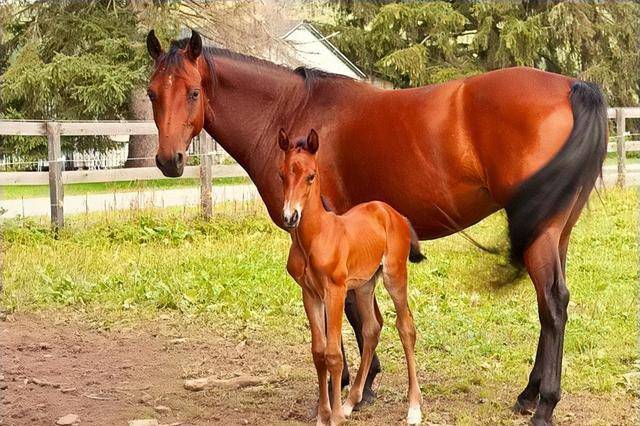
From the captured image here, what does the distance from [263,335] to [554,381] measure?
107 inches

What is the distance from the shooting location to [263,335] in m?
6.41

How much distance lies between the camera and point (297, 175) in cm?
380

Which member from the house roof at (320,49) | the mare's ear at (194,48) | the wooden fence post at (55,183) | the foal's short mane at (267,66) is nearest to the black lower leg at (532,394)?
the foal's short mane at (267,66)

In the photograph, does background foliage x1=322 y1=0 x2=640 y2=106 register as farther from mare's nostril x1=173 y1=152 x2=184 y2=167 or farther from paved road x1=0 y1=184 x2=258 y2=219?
mare's nostril x1=173 y1=152 x2=184 y2=167

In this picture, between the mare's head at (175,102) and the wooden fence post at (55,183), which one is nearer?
the mare's head at (175,102)

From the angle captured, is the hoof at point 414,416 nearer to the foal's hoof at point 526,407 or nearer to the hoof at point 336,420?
the hoof at point 336,420

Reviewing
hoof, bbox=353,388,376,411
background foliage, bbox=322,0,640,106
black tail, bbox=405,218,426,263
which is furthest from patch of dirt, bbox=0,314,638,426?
background foliage, bbox=322,0,640,106

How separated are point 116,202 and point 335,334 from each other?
31.1 ft

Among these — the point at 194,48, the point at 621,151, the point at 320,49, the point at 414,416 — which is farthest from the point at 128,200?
the point at 320,49

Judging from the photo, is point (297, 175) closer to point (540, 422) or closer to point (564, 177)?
point (564, 177)

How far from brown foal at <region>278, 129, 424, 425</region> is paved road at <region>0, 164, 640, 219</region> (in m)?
7.45

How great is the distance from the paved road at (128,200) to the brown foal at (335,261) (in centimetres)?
745

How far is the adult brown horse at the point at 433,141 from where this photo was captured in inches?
169

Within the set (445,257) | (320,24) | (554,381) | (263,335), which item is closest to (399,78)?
(320,24)
